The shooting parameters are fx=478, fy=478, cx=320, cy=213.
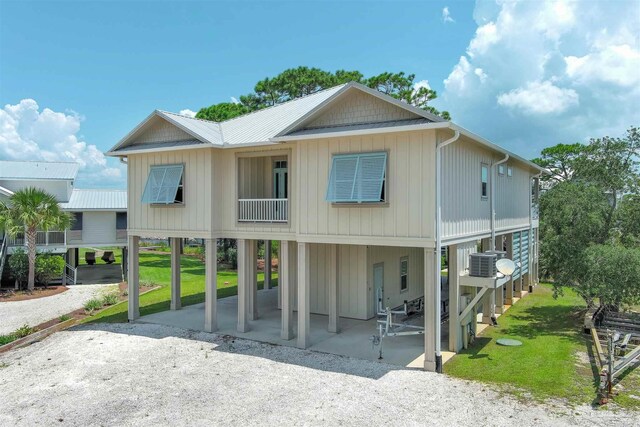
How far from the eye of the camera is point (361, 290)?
56.2ft

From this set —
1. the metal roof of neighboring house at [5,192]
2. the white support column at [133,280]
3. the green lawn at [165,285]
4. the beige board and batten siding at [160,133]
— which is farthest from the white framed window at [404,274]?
the metal roof of neighboring house at [5,192]

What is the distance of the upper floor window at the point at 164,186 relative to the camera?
15844mm

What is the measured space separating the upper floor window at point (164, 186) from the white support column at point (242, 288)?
8.60 ft

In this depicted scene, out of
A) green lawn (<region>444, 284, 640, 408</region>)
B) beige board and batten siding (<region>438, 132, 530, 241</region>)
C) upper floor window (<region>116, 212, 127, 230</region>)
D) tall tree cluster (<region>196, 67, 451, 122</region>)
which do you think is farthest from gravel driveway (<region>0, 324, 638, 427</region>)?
tall tree cluster (<region>196, 67, 451, 122</region>)

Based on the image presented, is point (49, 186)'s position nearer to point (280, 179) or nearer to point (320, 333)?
point (280, 179)

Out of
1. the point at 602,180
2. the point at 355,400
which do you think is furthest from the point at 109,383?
the point at 602,180

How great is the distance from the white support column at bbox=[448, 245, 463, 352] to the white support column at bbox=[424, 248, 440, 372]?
1.48m

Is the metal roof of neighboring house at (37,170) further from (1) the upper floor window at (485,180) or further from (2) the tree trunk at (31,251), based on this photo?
(1) the upper floor window at (485,180)

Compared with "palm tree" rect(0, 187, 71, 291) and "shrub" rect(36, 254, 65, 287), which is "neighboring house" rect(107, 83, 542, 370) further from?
"shrub" rect(36, 254, 65, 287)

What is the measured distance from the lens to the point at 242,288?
1549 cm

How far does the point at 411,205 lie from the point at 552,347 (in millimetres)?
6091

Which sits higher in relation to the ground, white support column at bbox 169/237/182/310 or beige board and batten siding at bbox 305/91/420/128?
beige board and batten siding at bbox 305/91/420/128

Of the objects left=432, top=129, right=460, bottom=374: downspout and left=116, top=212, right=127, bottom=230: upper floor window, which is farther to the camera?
left=116, top=212, right=127, bottom=230: upper floor window

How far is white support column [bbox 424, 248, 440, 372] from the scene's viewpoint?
11567 mm
